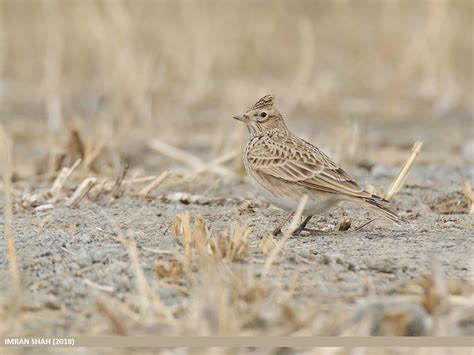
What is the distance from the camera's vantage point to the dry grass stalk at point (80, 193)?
6465mm

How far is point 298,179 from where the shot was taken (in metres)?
5.61

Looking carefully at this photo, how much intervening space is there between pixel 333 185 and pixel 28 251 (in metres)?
1.68

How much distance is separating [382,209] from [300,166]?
22.8 inches

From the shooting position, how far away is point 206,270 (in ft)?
12.8

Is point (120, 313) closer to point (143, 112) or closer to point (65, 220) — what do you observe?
point (65, 220)

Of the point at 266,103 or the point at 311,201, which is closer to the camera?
the point at 311,201

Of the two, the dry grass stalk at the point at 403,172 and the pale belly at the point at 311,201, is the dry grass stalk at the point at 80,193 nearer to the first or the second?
the pale belly at the point at 311,201

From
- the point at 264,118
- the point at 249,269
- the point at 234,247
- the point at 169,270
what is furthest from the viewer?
the point at 264,118

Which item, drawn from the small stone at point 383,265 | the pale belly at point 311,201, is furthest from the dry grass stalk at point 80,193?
the small stone at point 383,265

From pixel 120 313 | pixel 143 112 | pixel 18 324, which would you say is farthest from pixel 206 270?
pixel 143 112

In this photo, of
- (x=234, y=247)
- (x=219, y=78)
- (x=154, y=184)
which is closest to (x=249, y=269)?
(x=234, y=247)

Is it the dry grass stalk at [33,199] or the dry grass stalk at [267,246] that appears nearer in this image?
the dry grass stalk at [267,246]

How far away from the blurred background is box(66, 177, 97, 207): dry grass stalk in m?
1.35

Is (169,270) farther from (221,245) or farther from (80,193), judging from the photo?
(80,193)
